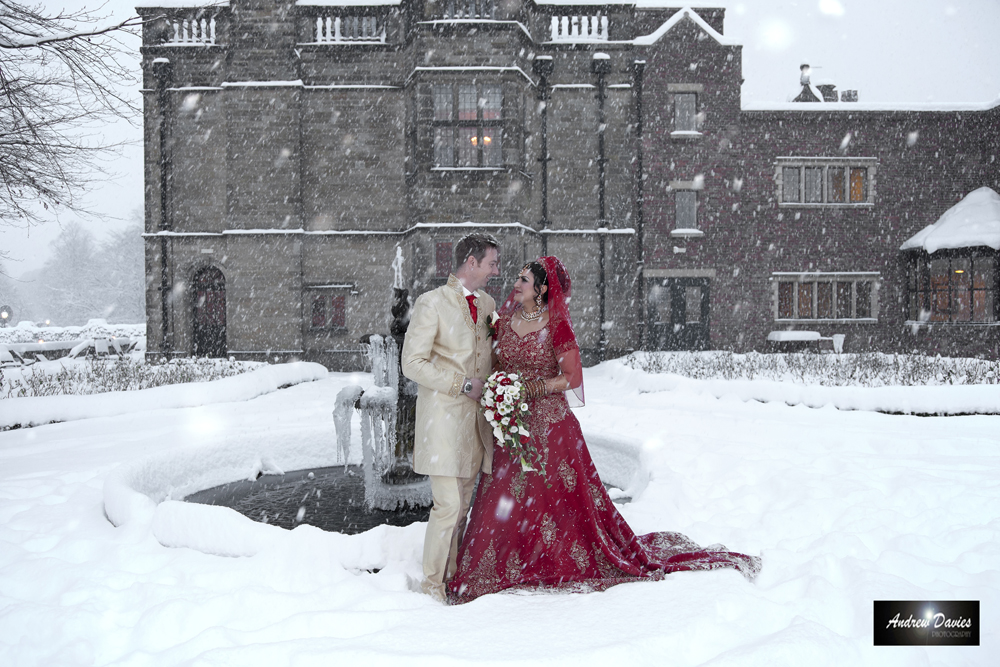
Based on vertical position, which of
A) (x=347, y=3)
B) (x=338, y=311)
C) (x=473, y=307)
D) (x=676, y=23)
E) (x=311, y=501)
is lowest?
(x=311, y=501)

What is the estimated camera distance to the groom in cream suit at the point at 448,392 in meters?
3.51

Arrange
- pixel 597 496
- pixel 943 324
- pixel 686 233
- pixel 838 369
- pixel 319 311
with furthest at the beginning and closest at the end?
pixel 686 233
pixel 943 324
pixel 319 311
pixel 838 369
pixel 597 496

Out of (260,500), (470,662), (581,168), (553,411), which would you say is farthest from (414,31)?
(470,662)

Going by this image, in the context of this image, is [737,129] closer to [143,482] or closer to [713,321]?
[713,321]

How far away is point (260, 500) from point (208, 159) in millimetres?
15297

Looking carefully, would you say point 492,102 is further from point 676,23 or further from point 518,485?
point 518,485

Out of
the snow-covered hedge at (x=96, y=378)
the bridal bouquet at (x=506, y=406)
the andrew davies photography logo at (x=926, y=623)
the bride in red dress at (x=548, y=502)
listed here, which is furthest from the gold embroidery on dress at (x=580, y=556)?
the snow-covered hedge at (x=96, y=378)

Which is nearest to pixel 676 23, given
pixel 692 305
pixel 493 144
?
pixel 493 144

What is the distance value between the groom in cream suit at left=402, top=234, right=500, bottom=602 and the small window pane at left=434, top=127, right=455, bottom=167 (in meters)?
13.6

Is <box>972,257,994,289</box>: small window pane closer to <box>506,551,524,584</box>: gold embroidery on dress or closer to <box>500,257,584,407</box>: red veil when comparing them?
<box>500,257,584,407</box>: red veil

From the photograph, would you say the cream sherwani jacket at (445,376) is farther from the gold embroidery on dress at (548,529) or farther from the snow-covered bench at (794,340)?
the snow-covered bench at (794,340)

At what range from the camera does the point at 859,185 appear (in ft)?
66.4

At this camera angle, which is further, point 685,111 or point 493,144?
point 685,111

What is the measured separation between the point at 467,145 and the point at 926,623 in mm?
15426
